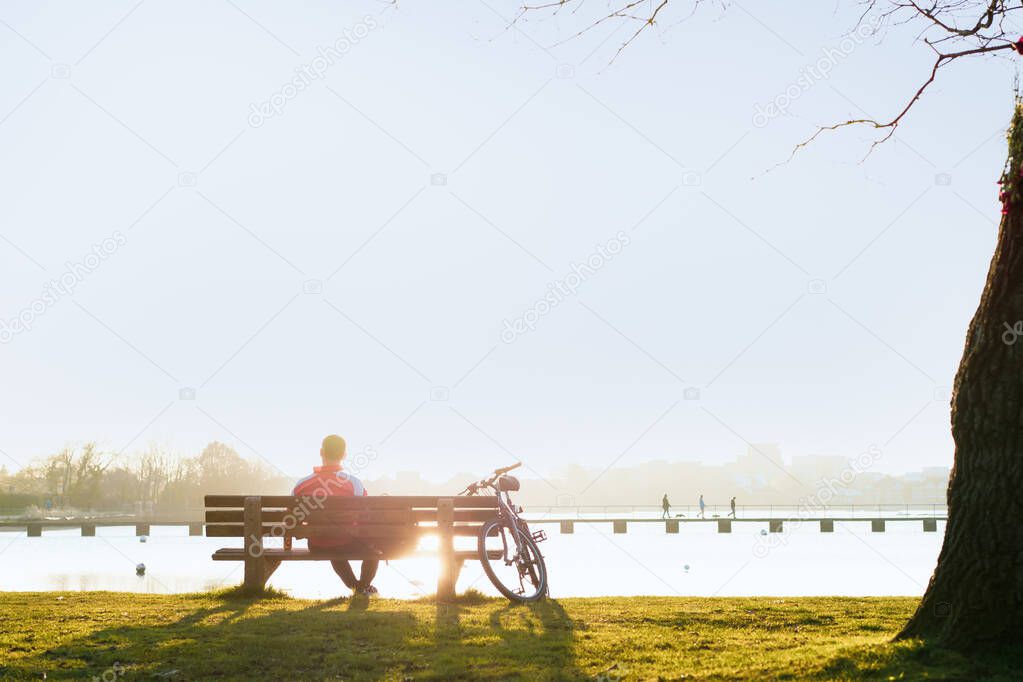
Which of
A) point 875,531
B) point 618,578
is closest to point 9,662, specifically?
point 618,578

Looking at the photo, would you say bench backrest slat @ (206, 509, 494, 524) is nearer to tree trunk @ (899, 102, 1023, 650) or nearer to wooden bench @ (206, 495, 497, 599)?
wooden bench @ (206, 495, 497, 599)

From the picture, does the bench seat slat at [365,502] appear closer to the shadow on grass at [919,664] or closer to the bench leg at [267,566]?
the bench leg at [267,566]

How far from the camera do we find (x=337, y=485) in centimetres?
805

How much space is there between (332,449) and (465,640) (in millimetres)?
2931

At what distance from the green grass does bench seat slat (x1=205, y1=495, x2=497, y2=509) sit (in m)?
0.82

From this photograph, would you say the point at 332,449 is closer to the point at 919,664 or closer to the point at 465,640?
the point at 465,640

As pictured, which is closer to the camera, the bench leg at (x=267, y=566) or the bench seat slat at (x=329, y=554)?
the bench seat slat at (x=329, y=554)

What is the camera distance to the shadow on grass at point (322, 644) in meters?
4.85

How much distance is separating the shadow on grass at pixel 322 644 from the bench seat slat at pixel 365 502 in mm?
863

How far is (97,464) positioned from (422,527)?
7797 cm

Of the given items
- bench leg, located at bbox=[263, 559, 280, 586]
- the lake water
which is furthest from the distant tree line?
bench leg, located at bbox=[263, 559, 280, 586]

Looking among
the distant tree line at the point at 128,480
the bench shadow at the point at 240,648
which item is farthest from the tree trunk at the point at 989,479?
the distant tree line at the point at 128,480

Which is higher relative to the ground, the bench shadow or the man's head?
the man's head

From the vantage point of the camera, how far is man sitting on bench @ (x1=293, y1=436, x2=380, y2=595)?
8023mm
